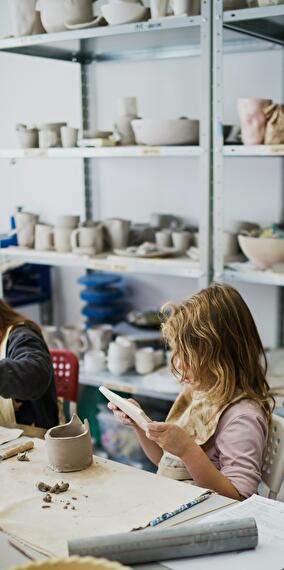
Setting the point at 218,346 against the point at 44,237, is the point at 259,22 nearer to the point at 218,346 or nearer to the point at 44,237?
the point at 44,237

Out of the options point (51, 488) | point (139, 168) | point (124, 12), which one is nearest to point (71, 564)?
point (51, 488)

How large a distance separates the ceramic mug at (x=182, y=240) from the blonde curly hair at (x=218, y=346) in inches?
49.0

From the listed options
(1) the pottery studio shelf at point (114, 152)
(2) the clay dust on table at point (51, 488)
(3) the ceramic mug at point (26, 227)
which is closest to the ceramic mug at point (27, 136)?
(1) the pottery studio shelf at point (114, 152)

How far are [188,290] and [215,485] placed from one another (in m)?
1.92

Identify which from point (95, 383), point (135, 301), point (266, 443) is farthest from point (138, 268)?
point (266, 443)

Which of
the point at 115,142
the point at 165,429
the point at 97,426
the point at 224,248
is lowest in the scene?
the point at 97,426

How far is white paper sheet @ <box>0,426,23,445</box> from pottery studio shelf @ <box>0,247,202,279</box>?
1.04 meters

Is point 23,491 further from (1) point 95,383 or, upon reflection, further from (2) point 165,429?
(1) point 95,383

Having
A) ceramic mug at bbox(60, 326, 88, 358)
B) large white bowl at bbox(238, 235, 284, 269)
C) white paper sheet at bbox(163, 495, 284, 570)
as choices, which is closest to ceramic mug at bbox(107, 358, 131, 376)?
ceramic mug at bbox(60, 326, 88, 358)

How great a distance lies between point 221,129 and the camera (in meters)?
2.59

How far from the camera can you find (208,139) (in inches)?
103

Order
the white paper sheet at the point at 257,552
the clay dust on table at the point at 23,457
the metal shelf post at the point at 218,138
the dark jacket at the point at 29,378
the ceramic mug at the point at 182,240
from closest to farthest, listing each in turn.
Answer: the white paper sheet at the point at 257,552
the clay dust on table at the point at 23,457
the dark jacket at the point at 29,378
the metal shelf post at the point at 218,138
the ceramic mug at the point at 182,240

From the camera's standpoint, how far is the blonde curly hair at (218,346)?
1.78 m

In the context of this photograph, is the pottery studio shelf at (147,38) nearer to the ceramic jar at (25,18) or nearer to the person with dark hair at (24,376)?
the ceramic jar at (25,18)
